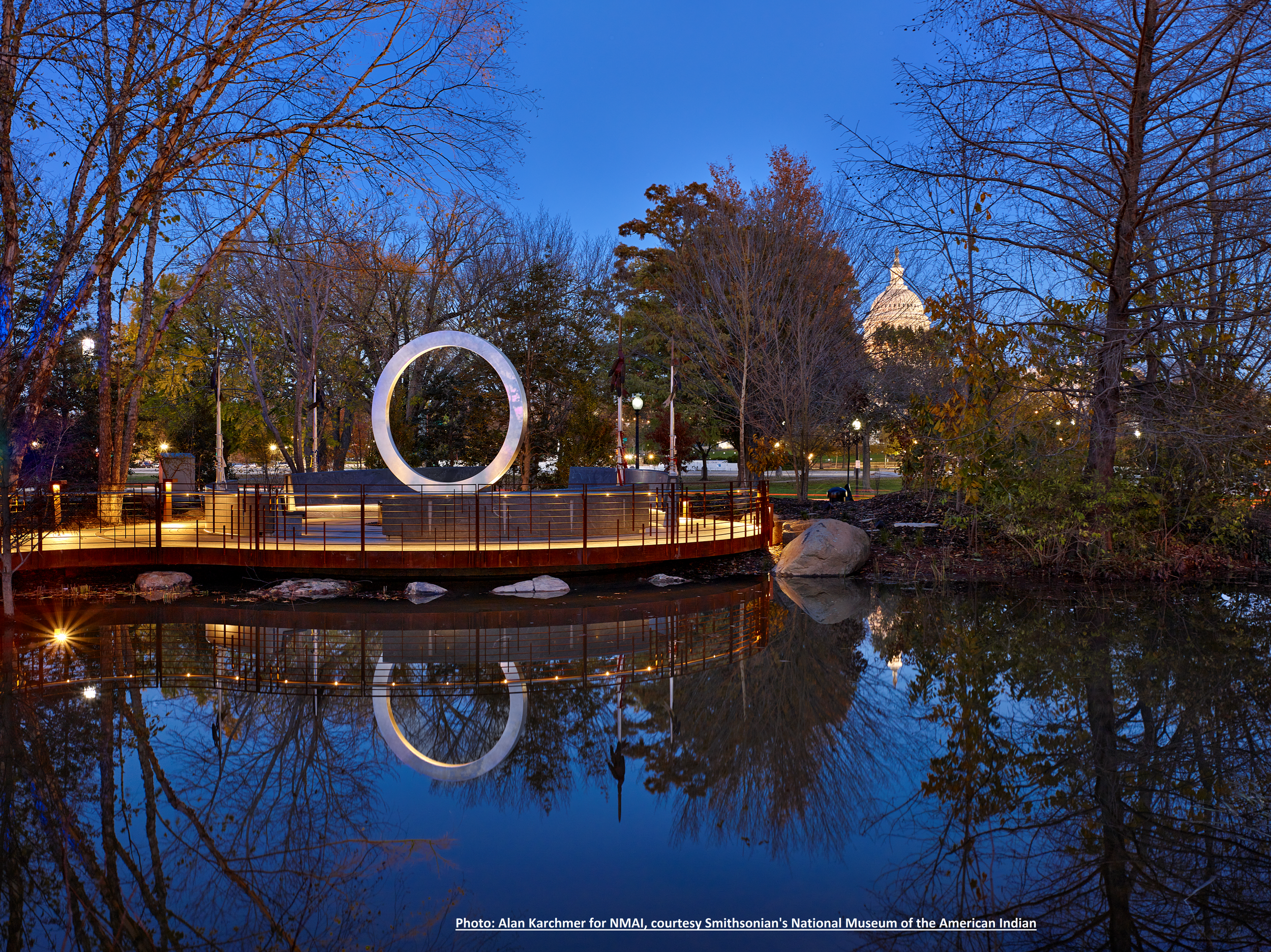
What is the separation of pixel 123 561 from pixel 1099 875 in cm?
1372

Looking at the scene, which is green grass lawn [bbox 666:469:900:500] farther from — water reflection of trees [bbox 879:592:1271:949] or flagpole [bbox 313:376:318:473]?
water reflection of trees [bbox 879:592:1271:949]

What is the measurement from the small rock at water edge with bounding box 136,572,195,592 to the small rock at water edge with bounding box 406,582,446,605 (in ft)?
11.5

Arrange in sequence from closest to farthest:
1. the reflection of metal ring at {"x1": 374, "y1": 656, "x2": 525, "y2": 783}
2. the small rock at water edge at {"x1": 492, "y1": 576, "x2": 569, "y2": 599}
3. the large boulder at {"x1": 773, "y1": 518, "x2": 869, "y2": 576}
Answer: the reflection of metal ring at {"x1": 374, "y1": 656, "x2": 525, "y2": 783}
the small rock at water edge at {"x1": 492, "y1": 576, "x2": 569, "y2": 599}
the large boulder at {"x1": 773, "y1": 518, "x2": 869, "y2": 576}

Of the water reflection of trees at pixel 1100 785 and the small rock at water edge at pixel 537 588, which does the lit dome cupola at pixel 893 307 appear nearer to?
the small rock at water edge at pixel 537 588

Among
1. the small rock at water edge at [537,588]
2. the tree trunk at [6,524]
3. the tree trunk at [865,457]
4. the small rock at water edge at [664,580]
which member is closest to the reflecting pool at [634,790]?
the tree trunk at [6,524]

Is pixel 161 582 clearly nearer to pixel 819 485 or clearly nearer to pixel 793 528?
pixel 793 528

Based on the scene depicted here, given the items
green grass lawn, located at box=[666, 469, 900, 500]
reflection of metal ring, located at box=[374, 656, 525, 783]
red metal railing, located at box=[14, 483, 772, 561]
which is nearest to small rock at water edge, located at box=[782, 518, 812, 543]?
red metal railing, located at box=[14, 483, 772, 561]

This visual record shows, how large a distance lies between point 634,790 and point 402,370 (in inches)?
515

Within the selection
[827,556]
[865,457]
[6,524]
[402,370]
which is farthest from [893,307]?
[6,524]

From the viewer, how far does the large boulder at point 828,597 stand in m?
11.4

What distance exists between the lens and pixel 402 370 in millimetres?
17172

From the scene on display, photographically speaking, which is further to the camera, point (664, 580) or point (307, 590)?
point (664, 580)

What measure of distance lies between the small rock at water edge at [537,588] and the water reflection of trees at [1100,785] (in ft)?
15.9

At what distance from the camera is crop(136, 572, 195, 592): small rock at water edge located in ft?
42.7
